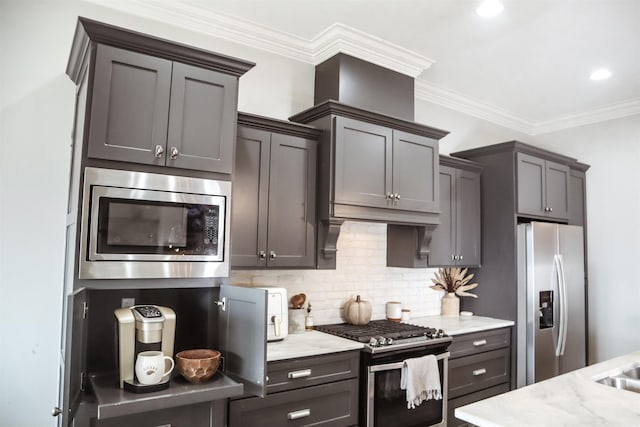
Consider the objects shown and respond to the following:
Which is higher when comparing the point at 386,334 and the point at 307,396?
the point at 386,334

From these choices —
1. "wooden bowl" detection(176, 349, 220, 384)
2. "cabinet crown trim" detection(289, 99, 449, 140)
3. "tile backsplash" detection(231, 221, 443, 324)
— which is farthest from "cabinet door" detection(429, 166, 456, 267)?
"wooden bowl" detection(176, 349, 220, 384)

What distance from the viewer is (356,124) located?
315 centimetres

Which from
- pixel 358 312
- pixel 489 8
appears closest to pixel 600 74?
pixel 489 8

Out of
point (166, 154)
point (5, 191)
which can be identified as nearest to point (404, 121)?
point (166, 154)

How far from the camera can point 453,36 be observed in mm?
3273

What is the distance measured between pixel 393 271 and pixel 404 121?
1.30 meters

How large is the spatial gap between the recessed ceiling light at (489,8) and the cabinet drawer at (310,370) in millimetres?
2292

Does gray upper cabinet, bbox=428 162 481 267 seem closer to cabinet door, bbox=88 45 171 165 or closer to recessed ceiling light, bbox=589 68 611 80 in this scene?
recessed ceiling light, bbox=589 68 611 80

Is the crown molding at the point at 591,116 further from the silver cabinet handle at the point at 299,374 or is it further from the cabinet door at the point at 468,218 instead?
the silver cabinet handle at the point at 299,374

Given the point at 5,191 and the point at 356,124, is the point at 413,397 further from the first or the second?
the point at 5,191

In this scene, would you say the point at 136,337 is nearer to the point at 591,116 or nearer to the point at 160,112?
the point at 160,112

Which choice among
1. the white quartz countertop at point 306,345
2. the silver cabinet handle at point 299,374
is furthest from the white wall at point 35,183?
the silver cabinet handle at point 299,374

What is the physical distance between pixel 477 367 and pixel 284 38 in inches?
115

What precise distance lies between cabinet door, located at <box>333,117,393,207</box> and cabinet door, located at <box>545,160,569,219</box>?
197cm
